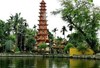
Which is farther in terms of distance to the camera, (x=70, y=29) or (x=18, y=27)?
(x=18, y=27)

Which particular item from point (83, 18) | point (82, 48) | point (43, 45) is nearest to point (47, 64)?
point (83, 18)

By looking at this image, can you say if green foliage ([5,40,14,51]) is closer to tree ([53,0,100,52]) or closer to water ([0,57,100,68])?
tree ([53,0,100,52])

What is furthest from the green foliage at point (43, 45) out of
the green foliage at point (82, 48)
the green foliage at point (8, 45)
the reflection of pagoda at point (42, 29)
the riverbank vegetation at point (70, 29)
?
the green foliage at point (82, 48)

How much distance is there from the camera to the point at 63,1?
52.6 meters

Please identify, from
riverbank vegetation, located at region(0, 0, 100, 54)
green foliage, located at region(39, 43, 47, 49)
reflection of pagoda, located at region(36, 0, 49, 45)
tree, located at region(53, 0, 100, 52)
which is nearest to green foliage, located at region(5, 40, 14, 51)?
riverbank vegetation, located at region(0, 0, 100, 54)

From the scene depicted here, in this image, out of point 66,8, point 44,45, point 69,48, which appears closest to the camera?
point 66,8

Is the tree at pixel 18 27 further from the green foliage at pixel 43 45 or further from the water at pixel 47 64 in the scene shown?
the water at pixel 47 64

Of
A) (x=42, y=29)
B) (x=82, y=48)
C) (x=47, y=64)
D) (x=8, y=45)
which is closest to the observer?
(x=47, y=64)

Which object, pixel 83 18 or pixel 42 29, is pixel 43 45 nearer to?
pixel 42 29

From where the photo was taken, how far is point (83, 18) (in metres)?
52.4

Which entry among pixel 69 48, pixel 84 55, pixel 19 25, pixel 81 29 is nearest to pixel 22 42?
pixel 19 25

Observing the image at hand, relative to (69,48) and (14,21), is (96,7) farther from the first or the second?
(14,21)

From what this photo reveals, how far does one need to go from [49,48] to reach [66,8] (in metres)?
35.2

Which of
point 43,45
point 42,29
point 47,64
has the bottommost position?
point 47,64
